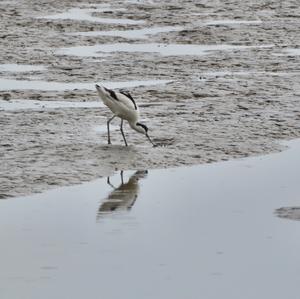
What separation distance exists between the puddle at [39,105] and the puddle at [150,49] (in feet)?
12.7

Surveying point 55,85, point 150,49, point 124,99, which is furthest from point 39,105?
point 150,49

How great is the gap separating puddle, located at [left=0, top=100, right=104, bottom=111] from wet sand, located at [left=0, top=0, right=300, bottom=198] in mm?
58

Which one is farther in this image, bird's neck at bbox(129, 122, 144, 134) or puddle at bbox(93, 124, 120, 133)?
puddle at bbox(93, 124, 120, 133)

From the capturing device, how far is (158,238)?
9.39 m

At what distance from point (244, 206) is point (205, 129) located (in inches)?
149

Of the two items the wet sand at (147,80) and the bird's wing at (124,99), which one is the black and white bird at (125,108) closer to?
the bird's wing at (124,99)

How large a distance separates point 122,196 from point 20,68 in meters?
7.68

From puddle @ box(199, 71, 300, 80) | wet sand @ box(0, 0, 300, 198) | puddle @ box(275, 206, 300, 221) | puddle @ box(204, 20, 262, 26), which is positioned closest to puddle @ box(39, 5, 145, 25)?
wet sand @ box(0, 0, 300, 198)

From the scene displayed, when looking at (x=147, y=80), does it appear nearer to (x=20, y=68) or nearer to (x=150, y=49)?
(x=20, y=68)

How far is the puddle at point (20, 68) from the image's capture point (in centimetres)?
1816

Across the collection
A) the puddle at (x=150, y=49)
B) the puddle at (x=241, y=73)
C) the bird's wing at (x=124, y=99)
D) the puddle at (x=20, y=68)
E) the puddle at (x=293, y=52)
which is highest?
the bird's wing at (x=124, y=99)

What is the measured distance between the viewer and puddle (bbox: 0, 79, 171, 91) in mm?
16797

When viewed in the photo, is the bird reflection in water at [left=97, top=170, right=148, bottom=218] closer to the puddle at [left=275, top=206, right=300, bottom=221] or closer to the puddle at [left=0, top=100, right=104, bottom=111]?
the puddle at [left=275, top=206, right=300, bottom=221]

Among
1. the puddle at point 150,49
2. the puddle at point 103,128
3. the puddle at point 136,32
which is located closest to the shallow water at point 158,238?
the puddle at point 103,128
